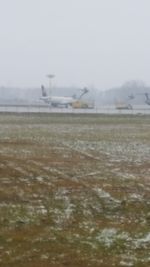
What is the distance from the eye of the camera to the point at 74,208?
15.0 metres

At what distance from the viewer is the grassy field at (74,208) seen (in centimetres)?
1083

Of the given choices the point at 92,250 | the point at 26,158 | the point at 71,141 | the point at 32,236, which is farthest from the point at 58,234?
the point at 71,141

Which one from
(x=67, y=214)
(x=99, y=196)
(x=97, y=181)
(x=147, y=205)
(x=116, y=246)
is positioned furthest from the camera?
(x=97, y=181)

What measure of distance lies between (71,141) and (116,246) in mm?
23490

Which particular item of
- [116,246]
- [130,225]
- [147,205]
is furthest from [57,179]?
[116,246]

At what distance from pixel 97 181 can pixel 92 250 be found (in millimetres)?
8318

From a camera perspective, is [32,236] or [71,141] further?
[71,141]

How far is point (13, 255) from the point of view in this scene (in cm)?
1061

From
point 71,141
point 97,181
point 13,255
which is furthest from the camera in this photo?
point 71,141

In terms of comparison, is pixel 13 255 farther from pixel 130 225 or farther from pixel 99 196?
pixel 99 196

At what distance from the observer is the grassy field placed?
10828mm

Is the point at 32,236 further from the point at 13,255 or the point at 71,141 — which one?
the point at 71,141

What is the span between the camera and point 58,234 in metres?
12.2

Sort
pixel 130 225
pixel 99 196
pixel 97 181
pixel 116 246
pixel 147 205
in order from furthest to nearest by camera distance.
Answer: pixel 97 181 < pixel 99 196 < pixel 147 205 < pixel 130 225 < pixel 116 246
